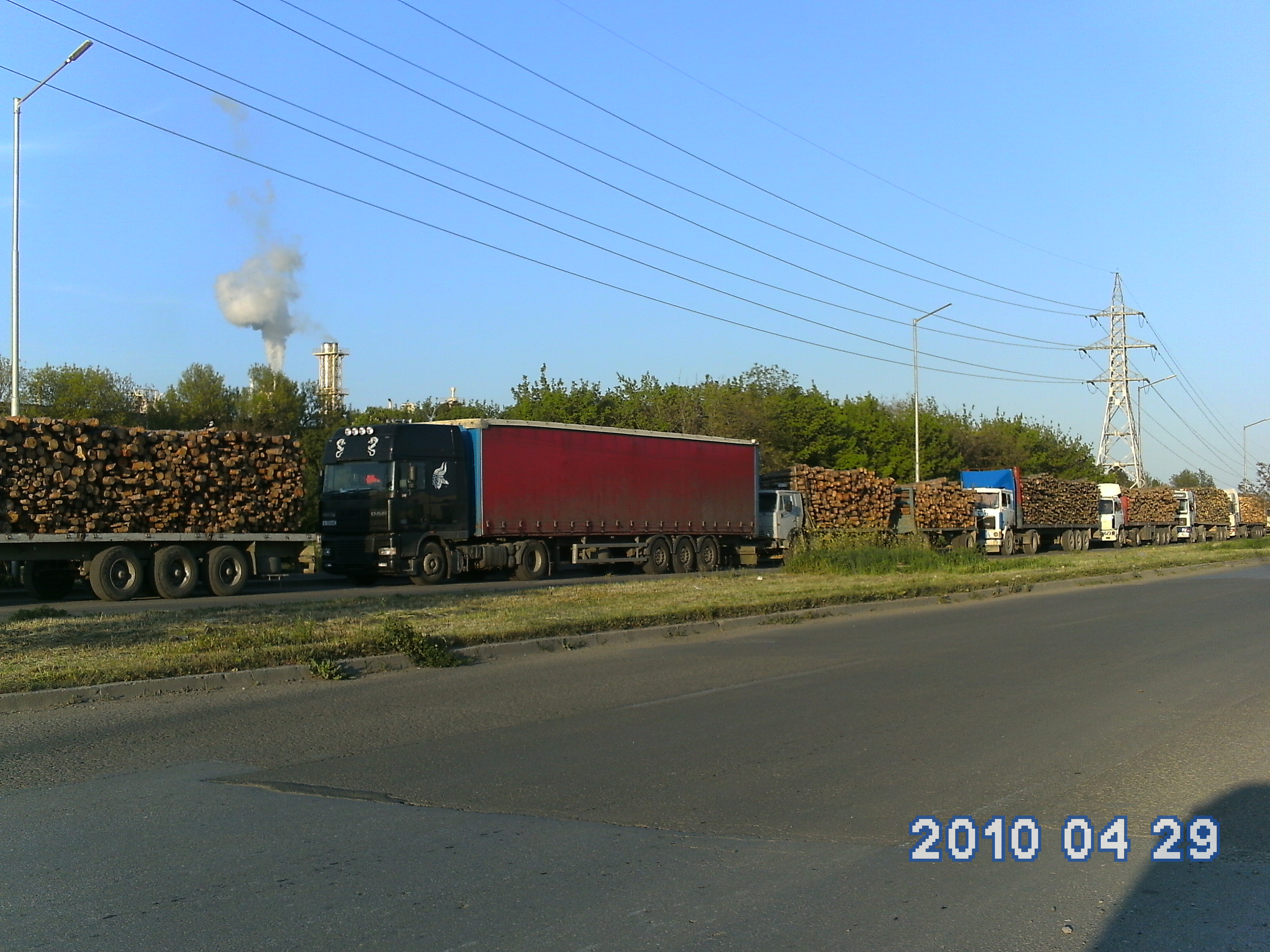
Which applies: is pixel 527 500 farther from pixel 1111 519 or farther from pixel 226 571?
pixel 1111 519

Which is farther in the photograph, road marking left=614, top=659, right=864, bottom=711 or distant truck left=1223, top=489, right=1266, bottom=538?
distant truck left=1223, top=489, right=1266, bottom=538

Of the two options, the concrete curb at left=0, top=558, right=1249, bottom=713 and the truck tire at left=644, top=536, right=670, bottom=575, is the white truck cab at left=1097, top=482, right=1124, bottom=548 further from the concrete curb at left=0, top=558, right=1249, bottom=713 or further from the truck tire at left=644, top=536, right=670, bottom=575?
the concrete curb at left=0, top=558, right=1249, bottom=713

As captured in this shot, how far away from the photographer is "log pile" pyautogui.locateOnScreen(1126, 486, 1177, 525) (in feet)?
204

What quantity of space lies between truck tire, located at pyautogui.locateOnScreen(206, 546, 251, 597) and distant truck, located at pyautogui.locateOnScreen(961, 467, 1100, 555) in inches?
1251

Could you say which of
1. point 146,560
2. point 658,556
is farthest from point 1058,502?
point 146,560

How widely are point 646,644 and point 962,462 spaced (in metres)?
62.9

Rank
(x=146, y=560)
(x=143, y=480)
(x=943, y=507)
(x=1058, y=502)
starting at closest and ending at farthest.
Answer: (x=143, y=480), (x=146, y=560), (x=943, y=507), (x=1058, y=502)

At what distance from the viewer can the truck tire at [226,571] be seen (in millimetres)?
21891

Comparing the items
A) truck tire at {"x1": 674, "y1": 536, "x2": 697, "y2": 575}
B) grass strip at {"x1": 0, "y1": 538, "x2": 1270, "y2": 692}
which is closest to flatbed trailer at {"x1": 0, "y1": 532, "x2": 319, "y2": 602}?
grass strip at {"x1": 0, "y1": 538, "x2": 1270, "y2": 692}

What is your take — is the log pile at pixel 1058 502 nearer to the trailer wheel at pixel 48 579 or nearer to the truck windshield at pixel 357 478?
the truck windshield at pixel 357 478

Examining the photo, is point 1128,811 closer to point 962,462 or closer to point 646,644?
point 646,644

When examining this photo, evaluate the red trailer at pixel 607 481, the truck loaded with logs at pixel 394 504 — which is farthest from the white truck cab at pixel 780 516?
the red trailer at pixel 607 481

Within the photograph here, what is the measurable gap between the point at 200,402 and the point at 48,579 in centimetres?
2695

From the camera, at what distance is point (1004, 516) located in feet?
155
